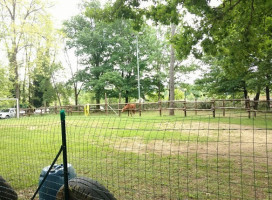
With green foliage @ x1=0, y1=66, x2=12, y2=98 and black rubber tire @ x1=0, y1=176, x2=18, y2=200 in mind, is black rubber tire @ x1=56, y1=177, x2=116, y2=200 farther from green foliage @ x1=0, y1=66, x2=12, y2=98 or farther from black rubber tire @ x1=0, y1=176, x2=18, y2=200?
green foliage @ x1=0, y1=66, x2=12, y2=98

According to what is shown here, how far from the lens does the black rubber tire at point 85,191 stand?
2260 millimetres

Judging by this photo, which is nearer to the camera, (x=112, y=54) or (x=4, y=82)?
(x=4, y=82)

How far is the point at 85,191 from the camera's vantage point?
7.47ft

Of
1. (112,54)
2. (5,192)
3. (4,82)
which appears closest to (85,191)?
(5,192)

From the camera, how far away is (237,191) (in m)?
3.32

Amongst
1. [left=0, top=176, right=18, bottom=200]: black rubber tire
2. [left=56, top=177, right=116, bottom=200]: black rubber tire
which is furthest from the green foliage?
[left=56, top=177, right=116, bottom=200]: black rubber tire

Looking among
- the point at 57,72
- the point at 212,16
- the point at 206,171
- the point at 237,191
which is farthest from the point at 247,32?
the point at 57,72

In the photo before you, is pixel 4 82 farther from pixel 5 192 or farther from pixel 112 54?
pixel 5 192

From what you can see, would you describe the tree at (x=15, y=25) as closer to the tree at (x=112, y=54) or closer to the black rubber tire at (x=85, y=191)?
the tree at (x=112, y=54)

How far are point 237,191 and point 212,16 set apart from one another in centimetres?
422

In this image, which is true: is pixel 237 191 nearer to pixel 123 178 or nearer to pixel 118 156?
pixel 123 178

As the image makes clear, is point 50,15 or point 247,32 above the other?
point 50,15

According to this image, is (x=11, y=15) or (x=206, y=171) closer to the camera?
(x=206, y=171)

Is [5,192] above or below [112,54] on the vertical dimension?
below
